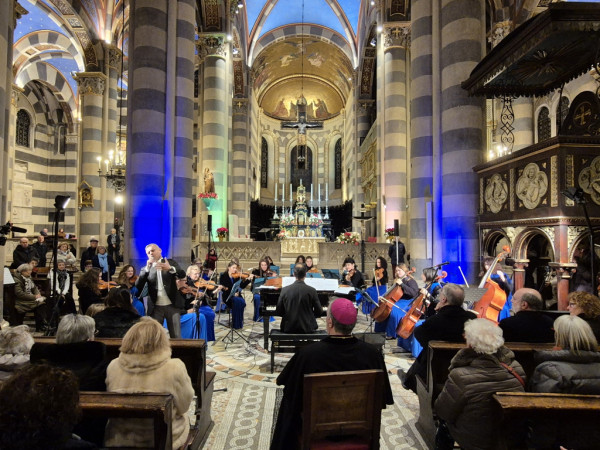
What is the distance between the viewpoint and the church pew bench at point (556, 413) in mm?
2176

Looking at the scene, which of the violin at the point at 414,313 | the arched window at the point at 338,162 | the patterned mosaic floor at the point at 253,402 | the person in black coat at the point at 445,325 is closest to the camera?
the patterned mosaic floor at the point at 253,402

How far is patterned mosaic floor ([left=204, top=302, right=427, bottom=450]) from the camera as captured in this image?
3.64 meters

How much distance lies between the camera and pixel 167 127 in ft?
35.9

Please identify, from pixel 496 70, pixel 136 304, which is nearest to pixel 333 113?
pixel 496 70

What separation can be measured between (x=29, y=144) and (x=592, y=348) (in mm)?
31814

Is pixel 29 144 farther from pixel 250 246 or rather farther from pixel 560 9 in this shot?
pixel 560 9

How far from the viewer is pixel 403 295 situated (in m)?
7.21

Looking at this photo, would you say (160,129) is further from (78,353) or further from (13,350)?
(78,353)

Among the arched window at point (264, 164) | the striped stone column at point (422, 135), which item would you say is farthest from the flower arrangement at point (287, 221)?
the arched window at point (264, 164)

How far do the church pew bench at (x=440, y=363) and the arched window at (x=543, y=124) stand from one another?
1497cm

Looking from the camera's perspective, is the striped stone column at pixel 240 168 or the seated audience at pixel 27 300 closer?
the seated audience at pixel 27 300

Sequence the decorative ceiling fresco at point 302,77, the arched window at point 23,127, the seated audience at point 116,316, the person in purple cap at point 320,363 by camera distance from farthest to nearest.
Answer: the decorative ceiling fresco at point 302,77, the arched window at point 23,127, the seated audience at point 116,316, the person in purple cap at point 320,363

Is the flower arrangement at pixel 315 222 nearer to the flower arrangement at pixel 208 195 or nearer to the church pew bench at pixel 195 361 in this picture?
the flower arrangement at pixel 208 195

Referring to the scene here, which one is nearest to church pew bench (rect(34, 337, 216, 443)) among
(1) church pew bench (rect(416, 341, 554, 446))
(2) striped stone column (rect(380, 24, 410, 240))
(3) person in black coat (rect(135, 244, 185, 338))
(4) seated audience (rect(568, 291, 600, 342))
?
(3) person in black coat (rect(135, 244, 185, 338))
